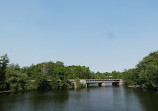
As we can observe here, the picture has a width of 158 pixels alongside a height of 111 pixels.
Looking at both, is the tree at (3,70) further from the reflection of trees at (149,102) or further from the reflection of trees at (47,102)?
the reflection of trees at (149,102)

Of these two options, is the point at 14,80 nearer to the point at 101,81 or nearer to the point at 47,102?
the point at 47,102

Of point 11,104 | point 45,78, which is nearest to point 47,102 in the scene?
point 11,104

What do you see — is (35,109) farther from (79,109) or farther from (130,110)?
(130,110)

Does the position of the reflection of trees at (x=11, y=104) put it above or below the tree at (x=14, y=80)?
below

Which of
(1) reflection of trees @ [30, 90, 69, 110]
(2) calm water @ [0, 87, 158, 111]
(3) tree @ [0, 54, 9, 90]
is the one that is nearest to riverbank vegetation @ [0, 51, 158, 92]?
(3) tree @ [0, 54, 9, 90]

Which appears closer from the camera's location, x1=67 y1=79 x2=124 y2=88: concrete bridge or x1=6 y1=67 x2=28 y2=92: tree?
x1=6 y1=67 x2=28 y2=92: tree

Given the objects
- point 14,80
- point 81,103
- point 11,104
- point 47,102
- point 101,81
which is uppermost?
point 14,80

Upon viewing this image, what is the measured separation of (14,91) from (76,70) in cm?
6331

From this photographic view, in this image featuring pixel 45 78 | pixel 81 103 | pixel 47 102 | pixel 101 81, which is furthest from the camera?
pixel 101 81

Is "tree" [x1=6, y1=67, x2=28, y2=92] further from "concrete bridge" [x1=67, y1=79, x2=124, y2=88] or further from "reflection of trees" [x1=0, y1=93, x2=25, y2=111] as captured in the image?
"concrete bridge" [x1=67, y1=79, x2=124, y2=88]

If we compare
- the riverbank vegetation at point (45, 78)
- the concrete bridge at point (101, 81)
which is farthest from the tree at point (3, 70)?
the concrete bridge at point (101, 81)

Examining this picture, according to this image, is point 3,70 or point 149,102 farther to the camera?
point 3,70

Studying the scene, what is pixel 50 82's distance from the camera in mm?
80000

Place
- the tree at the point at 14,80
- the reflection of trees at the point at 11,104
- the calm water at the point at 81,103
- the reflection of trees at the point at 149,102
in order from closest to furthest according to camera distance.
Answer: the reflection of trees at the point at 149,102 → the calm water at the point at 81,103 → the reflection of trees at the point at 11,104 → the tree at the point at 14,80
